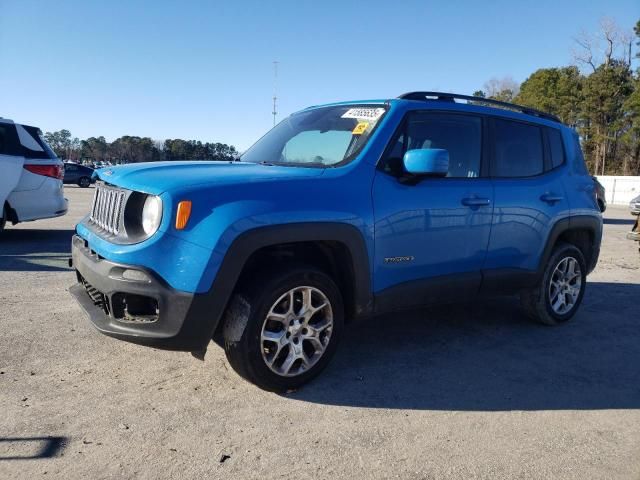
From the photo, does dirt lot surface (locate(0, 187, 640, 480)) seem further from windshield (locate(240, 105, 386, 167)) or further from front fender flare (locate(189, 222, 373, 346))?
windshield (locate(240, 105, 386, 167))

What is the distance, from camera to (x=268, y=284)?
3203mm

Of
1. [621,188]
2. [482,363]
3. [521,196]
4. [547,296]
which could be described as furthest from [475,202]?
[621,188]

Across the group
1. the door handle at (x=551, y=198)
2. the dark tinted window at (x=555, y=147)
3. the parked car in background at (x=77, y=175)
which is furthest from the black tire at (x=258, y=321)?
the parked car in background at (x=77, y=175)

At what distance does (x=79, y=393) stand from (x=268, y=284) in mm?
1342

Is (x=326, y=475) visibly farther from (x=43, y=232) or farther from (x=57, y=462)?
(x=43, y=232)

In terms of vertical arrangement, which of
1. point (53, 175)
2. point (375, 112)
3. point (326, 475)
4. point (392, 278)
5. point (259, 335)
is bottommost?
point (326, 475)

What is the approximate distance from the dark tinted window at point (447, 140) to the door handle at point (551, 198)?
85 centimetres

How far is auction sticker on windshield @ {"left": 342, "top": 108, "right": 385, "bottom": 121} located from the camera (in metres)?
3.95

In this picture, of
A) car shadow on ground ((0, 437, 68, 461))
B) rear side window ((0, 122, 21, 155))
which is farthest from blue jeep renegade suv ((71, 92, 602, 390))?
rear side window ((0, 122, 21, 155))

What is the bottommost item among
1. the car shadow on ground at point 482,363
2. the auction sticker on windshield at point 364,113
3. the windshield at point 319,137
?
the car shadow on ground at point 482,363

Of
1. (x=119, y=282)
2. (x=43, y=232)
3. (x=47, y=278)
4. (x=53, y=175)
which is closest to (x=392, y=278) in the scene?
(x=119, y=282)

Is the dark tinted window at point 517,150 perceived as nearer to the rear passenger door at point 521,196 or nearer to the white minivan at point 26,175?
the rear passenger door at point 521,196

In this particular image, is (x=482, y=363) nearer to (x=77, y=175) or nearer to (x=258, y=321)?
(x=258, y=321)

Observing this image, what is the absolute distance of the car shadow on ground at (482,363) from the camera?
3.43 metres
